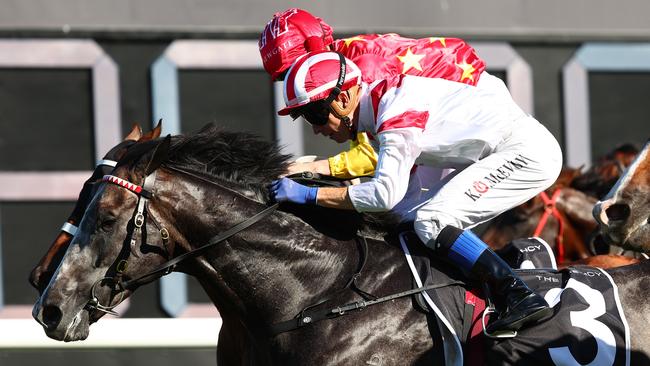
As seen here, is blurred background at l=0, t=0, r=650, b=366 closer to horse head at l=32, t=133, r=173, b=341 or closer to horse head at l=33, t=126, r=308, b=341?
horse head at l=33, t=126, r=308, b=341

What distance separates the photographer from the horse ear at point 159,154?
11.8 ft

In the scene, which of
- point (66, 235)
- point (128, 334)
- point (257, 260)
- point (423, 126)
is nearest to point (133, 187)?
point (257, 260)

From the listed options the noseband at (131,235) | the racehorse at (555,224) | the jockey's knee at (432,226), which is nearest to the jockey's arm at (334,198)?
the jockey's knee at (432,226)

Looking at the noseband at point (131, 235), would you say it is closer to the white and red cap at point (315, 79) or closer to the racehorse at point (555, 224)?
the white and red cap at point (315, 79)

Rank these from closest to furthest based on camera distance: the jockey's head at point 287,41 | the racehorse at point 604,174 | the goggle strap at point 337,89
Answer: the goggle strap at point 337,89
the jockey's head at point 287,41
the racehorse at point 604,174

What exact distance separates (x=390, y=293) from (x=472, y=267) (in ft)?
1.01

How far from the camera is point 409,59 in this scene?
418 centimetres

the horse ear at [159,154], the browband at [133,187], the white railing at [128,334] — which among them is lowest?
the white railing at [128,334]

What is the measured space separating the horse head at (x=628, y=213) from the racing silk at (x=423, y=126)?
46 centimetres

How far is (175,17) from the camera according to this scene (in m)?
6.70

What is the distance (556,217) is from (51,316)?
11.6ft

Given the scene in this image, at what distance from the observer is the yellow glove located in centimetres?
443

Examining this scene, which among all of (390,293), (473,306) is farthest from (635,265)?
(390,293)

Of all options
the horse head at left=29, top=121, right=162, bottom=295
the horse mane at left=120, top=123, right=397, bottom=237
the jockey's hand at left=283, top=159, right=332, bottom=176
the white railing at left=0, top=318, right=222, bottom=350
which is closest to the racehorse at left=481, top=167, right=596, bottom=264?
the white railing at left=0, top=318, right=222, bottom=350
